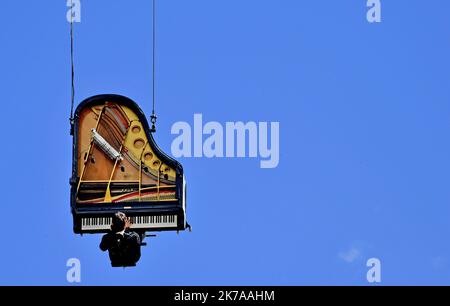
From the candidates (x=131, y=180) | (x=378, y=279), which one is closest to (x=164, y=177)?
(x=131, y=180)

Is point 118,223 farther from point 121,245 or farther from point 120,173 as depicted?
point 120,173

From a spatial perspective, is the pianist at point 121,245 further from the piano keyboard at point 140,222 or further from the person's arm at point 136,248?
the piano keyboard at point 140,222

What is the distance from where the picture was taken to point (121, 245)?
82.4 meters

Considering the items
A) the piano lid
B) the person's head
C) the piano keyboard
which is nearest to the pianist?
the person's head

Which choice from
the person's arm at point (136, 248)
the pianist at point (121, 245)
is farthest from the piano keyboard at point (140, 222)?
the person's arm at point (136, 248)

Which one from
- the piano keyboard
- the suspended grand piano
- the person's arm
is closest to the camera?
the person's arm

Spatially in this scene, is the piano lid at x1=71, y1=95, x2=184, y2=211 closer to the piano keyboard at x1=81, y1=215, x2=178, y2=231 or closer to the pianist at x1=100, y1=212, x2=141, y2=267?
the piano keyboard at x1=81, y1=215, x2=178, y2=231

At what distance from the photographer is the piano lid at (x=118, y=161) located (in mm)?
87500

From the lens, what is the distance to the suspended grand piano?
8688 centimetres
